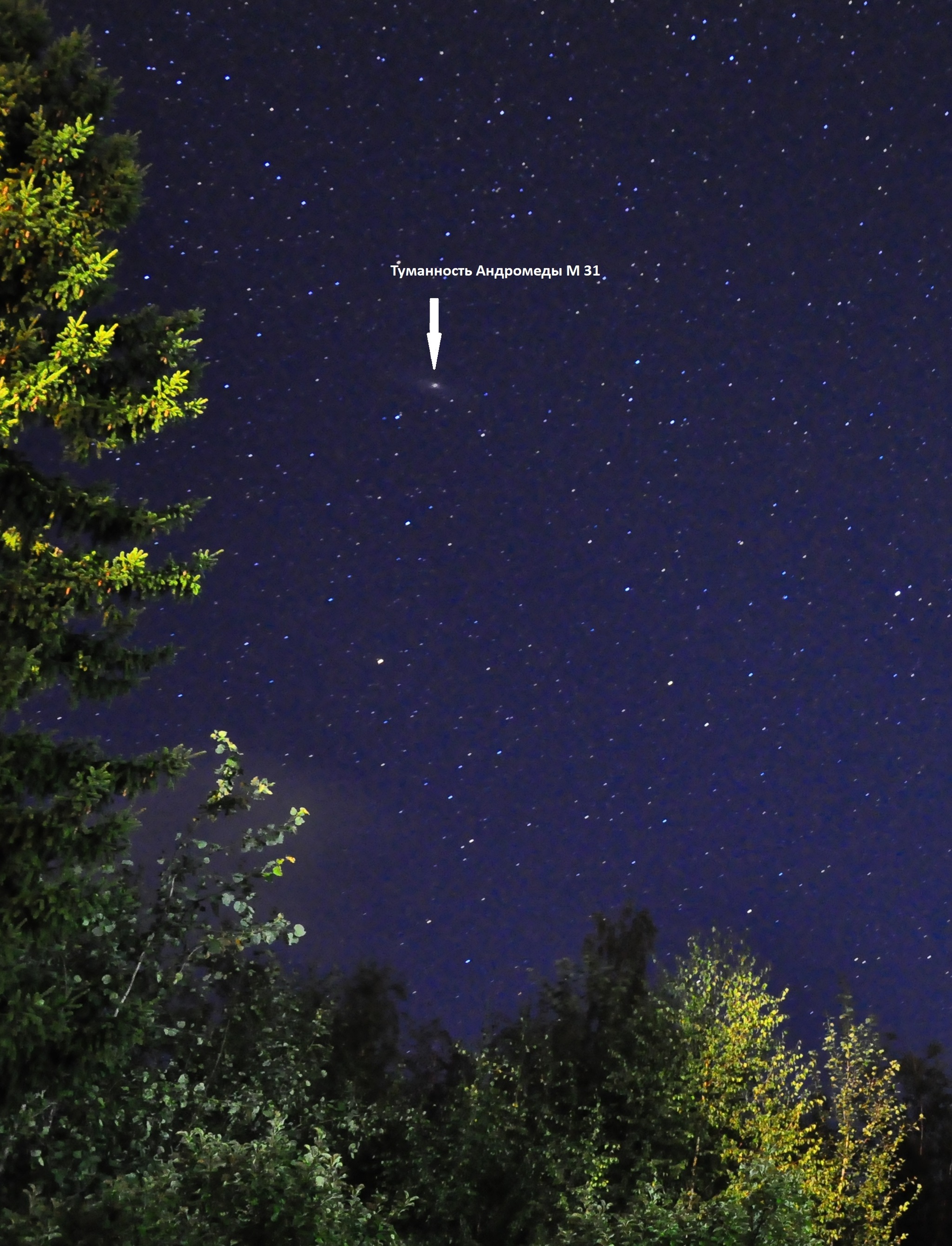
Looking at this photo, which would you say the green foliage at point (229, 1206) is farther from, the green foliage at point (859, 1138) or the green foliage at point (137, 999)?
the green foliage at point (859, 1138)

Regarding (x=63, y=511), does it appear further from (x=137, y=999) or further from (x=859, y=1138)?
(x=859, y=1138)

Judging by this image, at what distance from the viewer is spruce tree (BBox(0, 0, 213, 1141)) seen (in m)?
7.71

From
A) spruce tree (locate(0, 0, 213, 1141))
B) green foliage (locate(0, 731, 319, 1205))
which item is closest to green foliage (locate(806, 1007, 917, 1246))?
green foliage (locate(0, 731, 319, 1205))

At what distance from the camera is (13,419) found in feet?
25.8

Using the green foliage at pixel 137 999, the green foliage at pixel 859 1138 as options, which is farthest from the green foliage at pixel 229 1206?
the green foliage at pixel 859 1138

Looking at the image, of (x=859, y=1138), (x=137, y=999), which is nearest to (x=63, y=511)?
(x=137, y=999)

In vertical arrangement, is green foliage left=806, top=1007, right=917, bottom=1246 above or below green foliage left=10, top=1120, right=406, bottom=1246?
above

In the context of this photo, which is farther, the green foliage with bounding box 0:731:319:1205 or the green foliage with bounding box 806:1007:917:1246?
the green foliage with bounding box 806:1007:917:1246

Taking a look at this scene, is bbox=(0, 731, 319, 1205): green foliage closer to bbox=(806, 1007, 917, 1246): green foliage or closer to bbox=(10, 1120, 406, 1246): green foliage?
bbox=(10, 1120, 406, 1246): green foliage

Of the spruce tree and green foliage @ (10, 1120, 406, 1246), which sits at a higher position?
the spruce tree

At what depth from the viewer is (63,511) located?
28.0 ft

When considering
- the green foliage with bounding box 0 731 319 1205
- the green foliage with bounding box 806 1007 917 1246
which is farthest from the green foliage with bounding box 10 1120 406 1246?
the green foliage with bounding box 806 1007 917 1246

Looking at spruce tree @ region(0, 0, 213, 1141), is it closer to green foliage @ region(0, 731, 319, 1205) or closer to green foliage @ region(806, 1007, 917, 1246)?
green foliage @ region(0, 731, 319, 1205)

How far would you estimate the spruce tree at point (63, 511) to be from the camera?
771 cm
